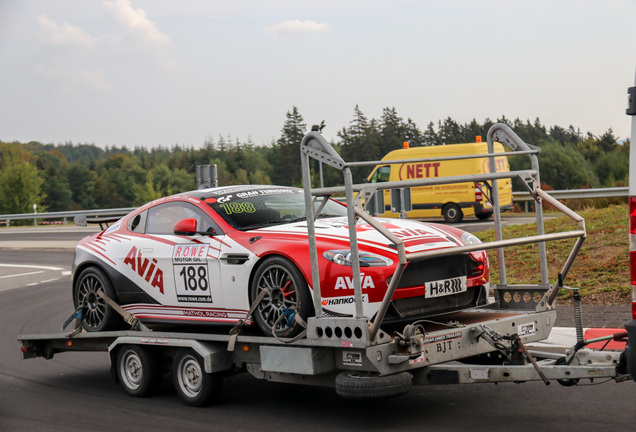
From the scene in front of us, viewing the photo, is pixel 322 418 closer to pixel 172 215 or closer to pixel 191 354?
pixel 191 354

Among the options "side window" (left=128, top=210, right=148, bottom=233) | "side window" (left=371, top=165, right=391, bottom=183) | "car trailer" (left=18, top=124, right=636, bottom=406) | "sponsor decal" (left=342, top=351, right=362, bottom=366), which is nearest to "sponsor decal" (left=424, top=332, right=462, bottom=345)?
"car trailer" (left=18, top=124, right=636, bottom=406)

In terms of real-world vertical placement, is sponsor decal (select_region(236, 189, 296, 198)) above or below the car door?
above

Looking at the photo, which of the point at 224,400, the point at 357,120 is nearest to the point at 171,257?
the point at 224,400

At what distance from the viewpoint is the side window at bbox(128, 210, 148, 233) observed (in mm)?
7934

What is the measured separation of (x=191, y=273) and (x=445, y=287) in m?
2.26

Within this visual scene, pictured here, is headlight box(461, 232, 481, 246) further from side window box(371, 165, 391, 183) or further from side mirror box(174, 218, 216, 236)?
side window box(371, 165, 391, 183)

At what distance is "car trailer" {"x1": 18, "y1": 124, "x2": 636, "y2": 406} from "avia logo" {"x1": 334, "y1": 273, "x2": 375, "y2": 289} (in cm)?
20

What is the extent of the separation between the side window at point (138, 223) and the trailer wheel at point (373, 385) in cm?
312

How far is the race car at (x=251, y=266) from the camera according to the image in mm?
6098

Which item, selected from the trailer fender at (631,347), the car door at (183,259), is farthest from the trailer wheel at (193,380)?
the trailer fender at (631,347)

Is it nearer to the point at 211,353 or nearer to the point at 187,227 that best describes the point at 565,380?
the point at 211,353

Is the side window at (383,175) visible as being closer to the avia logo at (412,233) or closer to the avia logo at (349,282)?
the avia logo at (412,233)

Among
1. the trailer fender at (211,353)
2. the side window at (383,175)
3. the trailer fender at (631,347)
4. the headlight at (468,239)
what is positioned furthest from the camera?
the side window at (383,175)

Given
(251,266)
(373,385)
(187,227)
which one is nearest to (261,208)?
(187,227)
